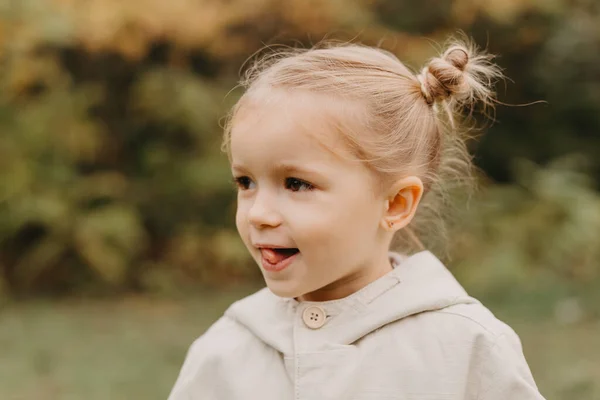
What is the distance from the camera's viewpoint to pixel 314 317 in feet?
7.43

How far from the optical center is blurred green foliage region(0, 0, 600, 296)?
6.14 metres

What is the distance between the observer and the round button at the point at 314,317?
226 cm

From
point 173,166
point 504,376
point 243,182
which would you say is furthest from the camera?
point 173,166

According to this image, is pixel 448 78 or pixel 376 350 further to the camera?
pixel 448 78

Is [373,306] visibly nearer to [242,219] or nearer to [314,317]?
[314,317]

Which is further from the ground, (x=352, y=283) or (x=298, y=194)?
(x=298, y=194)

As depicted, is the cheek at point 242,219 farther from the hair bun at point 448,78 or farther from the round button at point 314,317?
the hair bun at point 448,78

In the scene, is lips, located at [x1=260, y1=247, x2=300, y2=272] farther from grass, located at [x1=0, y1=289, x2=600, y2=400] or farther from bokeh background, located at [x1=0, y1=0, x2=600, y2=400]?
bokeh background, located at [x1=0, y1=0, x2=600, y2=400]

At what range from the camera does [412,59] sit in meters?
Answer: 6.24

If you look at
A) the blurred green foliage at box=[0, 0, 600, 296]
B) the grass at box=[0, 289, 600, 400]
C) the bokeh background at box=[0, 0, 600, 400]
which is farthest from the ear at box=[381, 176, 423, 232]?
the blurred green foliage at box=[0, 0, 600, 296]

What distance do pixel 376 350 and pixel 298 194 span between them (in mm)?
401

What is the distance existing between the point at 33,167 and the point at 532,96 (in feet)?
12.3

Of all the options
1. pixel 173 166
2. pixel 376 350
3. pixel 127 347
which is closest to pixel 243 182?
pixel 376 350

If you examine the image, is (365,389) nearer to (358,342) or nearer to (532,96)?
(358,342)
